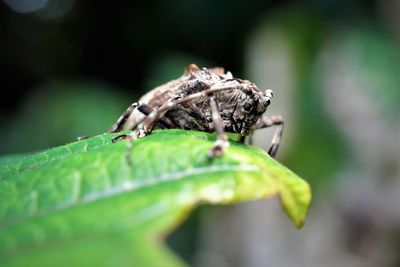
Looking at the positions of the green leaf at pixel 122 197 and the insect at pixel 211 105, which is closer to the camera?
the green leaf at pixel 122 197

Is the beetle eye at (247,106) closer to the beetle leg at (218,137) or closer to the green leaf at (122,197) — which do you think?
the beetle leg at (218,137)

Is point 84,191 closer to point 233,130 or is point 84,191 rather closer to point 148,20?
point 233,130

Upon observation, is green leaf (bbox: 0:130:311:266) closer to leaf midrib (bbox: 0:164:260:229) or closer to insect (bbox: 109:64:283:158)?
leaf midrib (bbox: 0:164:260:229)

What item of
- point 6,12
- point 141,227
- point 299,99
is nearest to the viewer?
point 141,227

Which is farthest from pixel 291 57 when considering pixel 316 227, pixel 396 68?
pixel 316 227

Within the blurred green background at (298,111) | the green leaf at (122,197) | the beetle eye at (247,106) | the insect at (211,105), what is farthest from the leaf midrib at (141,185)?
the blurred green background at (298,111)
